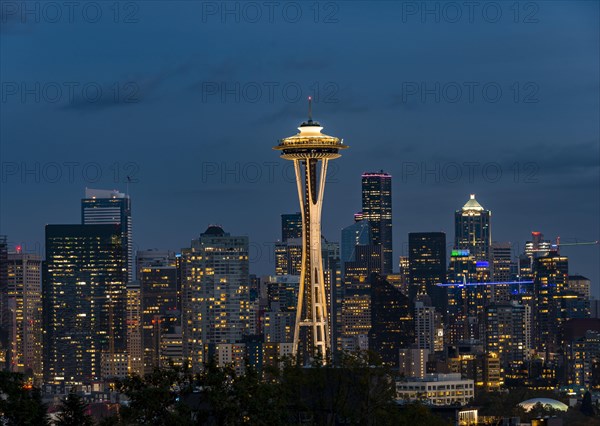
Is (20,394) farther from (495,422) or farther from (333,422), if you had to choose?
(495,422)

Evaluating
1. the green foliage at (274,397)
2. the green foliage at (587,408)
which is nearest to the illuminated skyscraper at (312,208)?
the green foliage at (587,408)

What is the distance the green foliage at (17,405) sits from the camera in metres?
48.1

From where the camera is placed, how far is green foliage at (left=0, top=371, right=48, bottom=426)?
4809 centimetres

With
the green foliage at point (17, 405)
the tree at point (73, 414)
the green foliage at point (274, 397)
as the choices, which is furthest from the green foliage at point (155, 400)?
the green foliage at point (17, 405)

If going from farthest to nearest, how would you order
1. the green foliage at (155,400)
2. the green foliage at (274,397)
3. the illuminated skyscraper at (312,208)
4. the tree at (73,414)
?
the illuminated skyscraper at (312,208) < the tree at (73,414) < the green foliage at (274,397) < the green foliage at (155,400)

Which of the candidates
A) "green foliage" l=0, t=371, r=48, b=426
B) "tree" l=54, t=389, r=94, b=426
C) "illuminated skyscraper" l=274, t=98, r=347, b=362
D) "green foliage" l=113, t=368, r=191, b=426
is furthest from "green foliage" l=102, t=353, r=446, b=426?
"illuminated skyscraper" l=274, t=98, r=347, b=362

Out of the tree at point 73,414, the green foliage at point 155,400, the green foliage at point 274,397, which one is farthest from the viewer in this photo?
the tree at point 73,414

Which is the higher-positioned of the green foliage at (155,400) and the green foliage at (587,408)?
the green foliage at (155,400)

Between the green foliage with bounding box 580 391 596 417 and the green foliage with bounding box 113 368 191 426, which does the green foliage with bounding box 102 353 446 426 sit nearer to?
the green foliage with bounding box 113 368 191 426

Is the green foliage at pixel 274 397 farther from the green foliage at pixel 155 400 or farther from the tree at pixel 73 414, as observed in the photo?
the tree at pixel 73 414

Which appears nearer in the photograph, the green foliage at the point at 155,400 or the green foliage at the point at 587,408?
the green foliage at the point at 155,400

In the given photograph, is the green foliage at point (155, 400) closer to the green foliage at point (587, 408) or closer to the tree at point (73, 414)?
the tree at point (73, 414)

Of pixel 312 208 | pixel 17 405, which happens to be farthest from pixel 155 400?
pixel 312 208

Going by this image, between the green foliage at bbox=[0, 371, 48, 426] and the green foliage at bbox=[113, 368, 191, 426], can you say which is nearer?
the green foliage at bbox=[0, 371, 48, 426]
